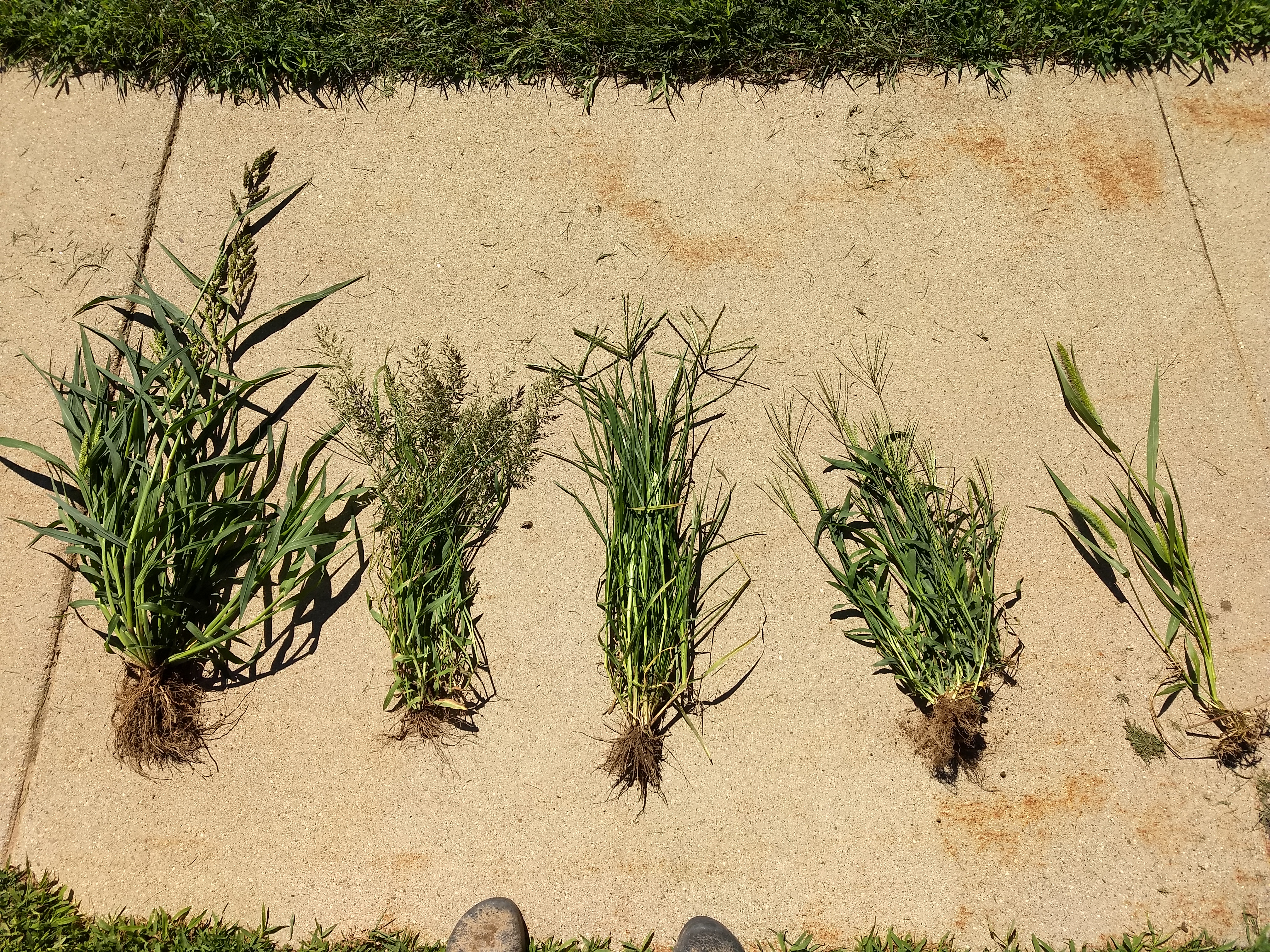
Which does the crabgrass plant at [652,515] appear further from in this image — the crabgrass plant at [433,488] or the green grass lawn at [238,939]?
the green grass lawn at [238,939]

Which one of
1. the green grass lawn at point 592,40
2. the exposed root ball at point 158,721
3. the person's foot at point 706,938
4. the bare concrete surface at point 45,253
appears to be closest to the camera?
the person's foot at point 706,938

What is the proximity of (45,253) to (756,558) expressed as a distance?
2578mm

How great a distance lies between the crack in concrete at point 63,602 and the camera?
2602 millimetres

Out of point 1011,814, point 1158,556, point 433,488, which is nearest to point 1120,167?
point 1158,556

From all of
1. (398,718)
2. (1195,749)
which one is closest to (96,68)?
(398,718)

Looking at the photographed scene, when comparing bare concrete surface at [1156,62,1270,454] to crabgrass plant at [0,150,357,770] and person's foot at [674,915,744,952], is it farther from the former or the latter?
crabgrass plant at [0,150,357,770]

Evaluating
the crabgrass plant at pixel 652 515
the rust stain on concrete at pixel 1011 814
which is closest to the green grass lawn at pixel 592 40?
the crabgrass plant at pixel 652 515

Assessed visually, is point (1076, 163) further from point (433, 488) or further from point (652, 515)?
point (433, 488)

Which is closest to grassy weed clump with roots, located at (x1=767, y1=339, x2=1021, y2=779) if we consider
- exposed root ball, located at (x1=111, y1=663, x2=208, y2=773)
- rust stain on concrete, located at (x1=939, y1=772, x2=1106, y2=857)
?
rust stain on concrete, located at (x1=939, y1=772, x2=1106, y2=857)

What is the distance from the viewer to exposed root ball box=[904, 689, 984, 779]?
8.02ft

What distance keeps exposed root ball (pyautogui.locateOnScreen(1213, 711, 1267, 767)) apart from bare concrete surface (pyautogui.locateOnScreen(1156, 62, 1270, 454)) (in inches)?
34.0

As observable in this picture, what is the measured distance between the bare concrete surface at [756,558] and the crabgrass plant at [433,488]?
80 mm

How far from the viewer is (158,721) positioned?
256 cm

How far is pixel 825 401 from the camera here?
2.72m
